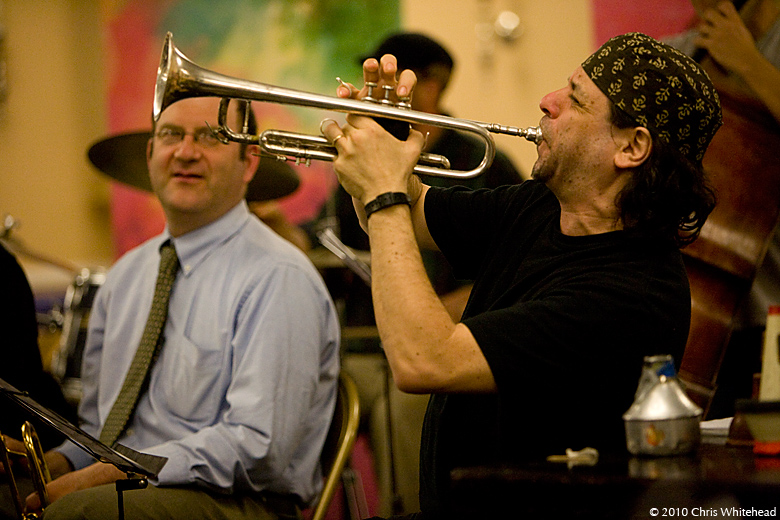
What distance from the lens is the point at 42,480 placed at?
1.68 m

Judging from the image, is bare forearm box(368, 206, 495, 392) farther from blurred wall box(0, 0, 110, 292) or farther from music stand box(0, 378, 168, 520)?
blurred wall box(0, 0, 110, 292)

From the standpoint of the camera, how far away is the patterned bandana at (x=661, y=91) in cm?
150

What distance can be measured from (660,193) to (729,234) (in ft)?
2.74

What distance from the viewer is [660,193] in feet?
4.92

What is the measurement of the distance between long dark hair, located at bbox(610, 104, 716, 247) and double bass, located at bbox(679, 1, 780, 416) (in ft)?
2.30

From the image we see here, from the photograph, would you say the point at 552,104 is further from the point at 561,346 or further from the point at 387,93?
the point at 561,346

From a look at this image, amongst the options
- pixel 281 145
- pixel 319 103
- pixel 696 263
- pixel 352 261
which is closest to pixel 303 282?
pixel 281 145

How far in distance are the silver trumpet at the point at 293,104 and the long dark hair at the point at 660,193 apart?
0.22 m

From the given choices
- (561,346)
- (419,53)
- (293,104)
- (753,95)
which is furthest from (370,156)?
(419,53)

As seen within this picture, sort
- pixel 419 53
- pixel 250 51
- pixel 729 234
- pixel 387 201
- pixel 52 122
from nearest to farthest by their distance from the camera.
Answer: pixel 387 201, pixel 729 234, pixel 419 53, pixel 250 51, pixel 52 122

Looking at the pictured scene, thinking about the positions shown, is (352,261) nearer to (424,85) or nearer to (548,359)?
(424,85)

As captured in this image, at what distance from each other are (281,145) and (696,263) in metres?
1.28

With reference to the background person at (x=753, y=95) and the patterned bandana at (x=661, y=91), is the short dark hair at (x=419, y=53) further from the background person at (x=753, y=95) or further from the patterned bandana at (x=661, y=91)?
the patterned bandana at (x=661, y=91)

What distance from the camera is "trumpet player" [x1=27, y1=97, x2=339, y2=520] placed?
5.99ft
